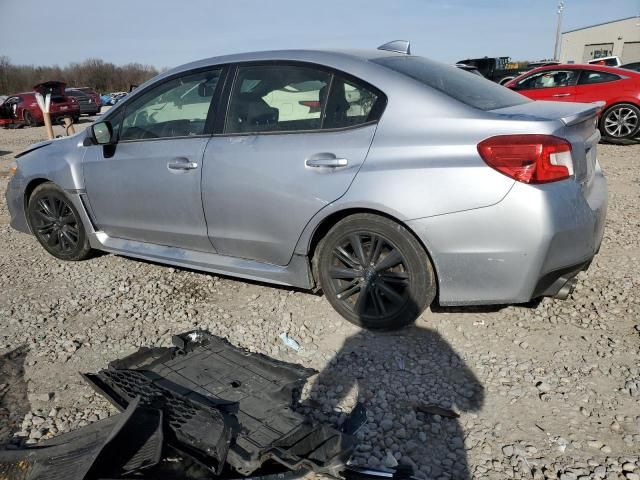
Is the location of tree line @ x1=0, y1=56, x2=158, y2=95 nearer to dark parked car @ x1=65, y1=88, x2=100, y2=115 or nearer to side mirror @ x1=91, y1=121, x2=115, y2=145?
dark parked car @ x1=65, y1=88, x2=100, y2=115

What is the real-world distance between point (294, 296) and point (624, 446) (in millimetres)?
2243

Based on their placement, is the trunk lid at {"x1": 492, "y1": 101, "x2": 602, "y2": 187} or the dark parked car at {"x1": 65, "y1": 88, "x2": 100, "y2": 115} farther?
the dark parked car at {"x1": 65, "y1": 88, "x2": 100, "y2": 115}

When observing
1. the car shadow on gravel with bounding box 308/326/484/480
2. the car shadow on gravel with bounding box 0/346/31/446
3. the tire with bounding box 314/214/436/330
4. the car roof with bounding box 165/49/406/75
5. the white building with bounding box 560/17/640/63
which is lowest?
the car shadow on gravel with bounding box 308/326/484/480

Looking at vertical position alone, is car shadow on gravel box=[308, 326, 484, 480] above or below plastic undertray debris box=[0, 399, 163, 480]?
below

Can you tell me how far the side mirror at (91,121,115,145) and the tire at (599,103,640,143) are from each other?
9.29m

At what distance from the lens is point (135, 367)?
293cm

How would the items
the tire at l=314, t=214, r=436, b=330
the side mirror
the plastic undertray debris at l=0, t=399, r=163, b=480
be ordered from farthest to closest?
the side mirror < the tire at l=314, t=214, r=436, b=330 < the plastic undertray debris at l=0, t=399, r=163, b=480

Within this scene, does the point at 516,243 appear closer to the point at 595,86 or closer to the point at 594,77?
the point at 595,86

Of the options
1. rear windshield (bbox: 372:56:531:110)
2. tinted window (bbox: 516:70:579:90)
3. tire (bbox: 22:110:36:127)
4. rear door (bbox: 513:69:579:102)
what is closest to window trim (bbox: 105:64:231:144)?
rear windshield (bbox: 372:56:531:110)

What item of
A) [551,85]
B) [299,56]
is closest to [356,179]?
[299,56]

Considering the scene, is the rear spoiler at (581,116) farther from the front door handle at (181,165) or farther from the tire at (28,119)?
the tire at (28,119)

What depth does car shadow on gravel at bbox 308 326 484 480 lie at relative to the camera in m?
2.30

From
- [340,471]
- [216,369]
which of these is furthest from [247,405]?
[340,471]

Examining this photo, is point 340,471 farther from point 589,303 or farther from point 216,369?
point 589,303
